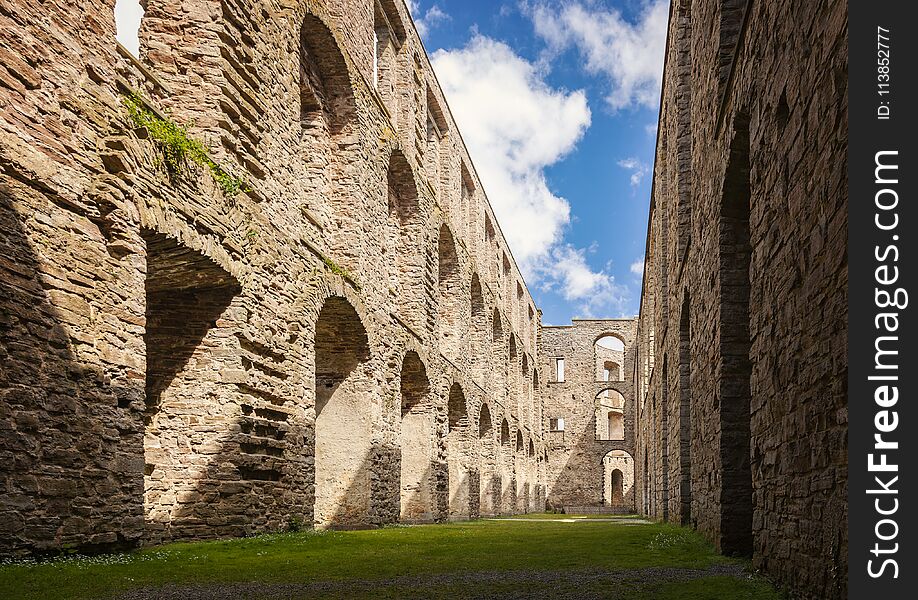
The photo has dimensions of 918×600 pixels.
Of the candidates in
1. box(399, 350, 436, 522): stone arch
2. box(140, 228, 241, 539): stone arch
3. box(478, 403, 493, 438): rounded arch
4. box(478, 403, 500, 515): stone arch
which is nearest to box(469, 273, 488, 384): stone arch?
box(478, 403, 493, 438): rounded arch

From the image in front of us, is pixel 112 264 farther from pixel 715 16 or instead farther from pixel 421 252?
pixel 421 252

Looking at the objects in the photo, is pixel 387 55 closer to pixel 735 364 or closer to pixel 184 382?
pixel 184 382

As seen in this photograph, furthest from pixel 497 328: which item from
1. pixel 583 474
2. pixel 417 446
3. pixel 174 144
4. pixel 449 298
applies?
pixel 174 144

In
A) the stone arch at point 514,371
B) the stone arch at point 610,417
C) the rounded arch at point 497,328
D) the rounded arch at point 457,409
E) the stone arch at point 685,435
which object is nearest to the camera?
the stone arch at point 685,435

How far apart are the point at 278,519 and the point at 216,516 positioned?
1.25 m

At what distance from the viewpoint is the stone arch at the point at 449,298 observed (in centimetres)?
2161

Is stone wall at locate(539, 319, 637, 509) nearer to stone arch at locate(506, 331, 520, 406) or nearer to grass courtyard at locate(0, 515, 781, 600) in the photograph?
stone arch at locate(506, 331, 520, 406)

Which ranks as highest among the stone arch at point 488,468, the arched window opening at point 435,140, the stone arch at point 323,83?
the arched window opening at point 435,140

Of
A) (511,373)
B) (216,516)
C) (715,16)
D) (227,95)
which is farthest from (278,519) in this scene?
(511,373)

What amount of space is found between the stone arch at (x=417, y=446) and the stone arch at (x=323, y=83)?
575 centimetres

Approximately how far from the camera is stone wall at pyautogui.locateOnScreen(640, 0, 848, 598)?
11.5 ft

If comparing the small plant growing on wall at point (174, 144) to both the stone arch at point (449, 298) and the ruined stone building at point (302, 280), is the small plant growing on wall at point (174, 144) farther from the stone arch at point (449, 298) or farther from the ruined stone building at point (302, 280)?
the stone arch at point (449, 298)

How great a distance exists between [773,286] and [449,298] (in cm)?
1755

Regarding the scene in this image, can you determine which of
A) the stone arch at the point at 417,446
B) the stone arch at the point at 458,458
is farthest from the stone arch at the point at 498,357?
the stone arch at the point at 417,446
